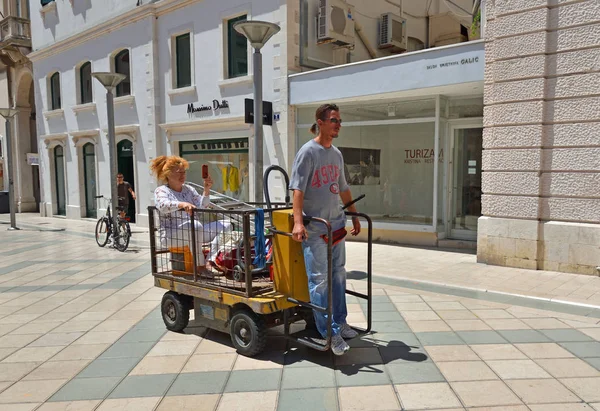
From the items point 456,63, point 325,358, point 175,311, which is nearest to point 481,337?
point 325,358

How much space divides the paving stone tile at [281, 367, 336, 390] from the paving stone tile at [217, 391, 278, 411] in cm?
18

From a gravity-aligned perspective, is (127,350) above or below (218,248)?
below

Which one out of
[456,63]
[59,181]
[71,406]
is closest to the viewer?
[71,406]

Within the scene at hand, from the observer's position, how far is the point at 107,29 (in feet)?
51.0

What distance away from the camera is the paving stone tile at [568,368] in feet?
11.9

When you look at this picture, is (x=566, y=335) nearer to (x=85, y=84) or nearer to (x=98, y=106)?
(x=98, y=106)

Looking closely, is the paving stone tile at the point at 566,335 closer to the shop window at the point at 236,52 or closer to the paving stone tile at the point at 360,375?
the paving stone tile at the point at 360,375

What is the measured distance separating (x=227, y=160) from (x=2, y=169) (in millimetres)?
16586

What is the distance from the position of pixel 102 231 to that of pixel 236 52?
5604mm

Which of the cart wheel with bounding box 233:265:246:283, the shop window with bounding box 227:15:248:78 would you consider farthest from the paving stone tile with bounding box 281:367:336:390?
the shop window with bounding box 227:15:248:78

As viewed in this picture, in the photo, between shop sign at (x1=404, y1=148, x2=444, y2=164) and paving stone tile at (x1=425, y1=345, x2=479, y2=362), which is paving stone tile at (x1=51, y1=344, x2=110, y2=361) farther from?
shop sign at (x1=404, y1=148, x2=444, y2=164)

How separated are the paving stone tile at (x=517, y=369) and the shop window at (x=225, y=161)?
950 centimetres

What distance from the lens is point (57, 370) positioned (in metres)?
3.93

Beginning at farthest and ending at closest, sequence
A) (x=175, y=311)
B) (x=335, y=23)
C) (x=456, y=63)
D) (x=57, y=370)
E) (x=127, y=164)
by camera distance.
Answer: (x=127, y=164) < (x=335, y=23) < (x=456, y=63) < (x=175, y=311) < (x=57, y=370)
